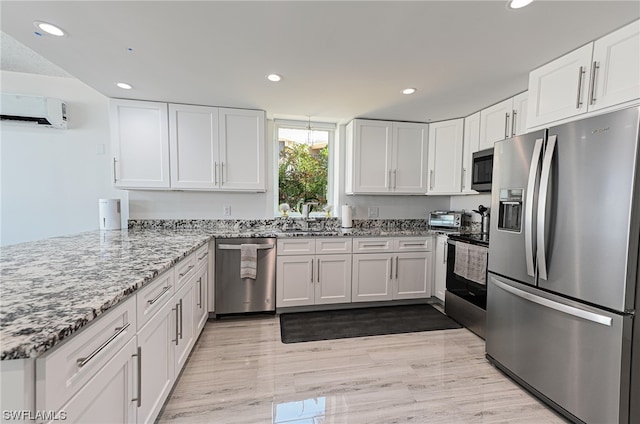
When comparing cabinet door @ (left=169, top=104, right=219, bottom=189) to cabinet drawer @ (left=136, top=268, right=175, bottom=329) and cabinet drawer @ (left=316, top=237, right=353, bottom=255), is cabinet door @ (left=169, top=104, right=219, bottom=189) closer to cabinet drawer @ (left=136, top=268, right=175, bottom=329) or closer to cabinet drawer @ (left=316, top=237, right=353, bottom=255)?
cabinet drawer @ (left=316, top=237, right=353, bottom=255)

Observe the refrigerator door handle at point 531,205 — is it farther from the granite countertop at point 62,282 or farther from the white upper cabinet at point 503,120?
the granite countertop at point 62,282

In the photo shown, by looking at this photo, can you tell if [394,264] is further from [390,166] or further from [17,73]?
[17,73]

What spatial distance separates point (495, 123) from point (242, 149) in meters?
2.76

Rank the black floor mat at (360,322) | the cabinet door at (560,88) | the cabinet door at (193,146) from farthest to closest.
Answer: the cabinet door at (193,146)
the black floor mat at (360,322)
the cabinet door at (560,88)

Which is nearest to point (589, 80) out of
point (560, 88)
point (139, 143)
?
point (560, 88)

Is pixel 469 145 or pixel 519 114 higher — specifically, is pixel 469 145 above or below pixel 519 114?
below

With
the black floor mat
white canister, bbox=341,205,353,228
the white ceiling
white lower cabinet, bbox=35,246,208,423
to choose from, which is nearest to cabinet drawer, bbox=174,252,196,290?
white lower cabinet, bbox=35,246,208,423

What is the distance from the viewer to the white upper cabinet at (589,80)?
1.56m

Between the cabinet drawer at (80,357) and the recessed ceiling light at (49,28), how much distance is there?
5.75 feet

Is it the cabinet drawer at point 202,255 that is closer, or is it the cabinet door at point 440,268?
the cabinet drawer at point 202,255

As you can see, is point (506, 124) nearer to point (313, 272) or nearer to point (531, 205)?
point (531, 205)

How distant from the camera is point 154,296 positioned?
1.42 metres

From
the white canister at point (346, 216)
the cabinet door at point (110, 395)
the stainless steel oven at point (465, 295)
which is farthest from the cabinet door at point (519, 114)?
the cabinet door at point (110, 395)

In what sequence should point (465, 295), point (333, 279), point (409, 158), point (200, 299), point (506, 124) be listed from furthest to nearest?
point (409, 158), point (333, 279), point (465, 295), point (506, 124), point (200, 299)
